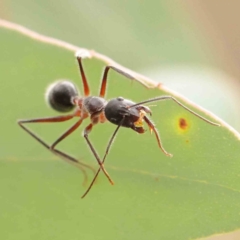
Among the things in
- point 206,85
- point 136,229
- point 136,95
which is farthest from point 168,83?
point 136,229

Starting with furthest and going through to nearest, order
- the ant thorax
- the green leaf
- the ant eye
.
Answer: the ant thorax
the ant eye
the green leaf

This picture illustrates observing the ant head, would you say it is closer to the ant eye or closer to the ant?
the ant

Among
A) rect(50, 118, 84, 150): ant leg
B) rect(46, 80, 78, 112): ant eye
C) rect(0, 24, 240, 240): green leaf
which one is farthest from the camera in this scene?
rect(46, 80, 78, 112): ant eye

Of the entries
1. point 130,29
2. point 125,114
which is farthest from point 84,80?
point 130,29

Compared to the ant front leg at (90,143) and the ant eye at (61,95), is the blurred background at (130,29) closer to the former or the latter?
the ant eye at (61,95)

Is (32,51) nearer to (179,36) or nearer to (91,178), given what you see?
(91,178)

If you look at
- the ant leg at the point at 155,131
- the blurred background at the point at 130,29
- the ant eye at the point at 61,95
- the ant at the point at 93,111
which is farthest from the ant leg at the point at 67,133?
the blurred background at the point at 130,29

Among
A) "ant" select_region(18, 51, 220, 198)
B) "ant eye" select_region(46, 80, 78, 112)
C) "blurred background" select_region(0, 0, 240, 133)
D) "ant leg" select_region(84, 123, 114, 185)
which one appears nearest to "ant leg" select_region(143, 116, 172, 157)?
"ant" select_region(18, 51, 220, 198)
